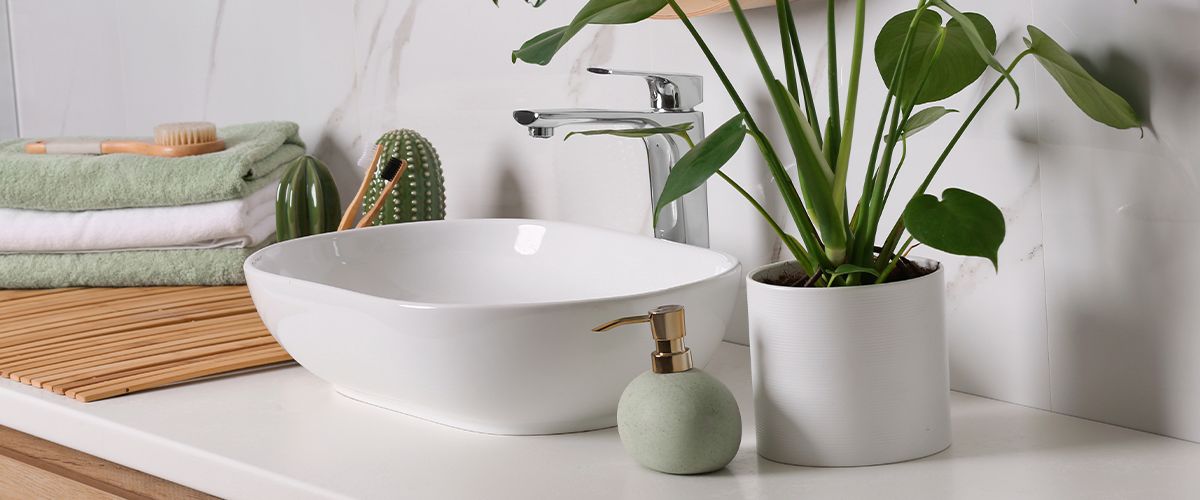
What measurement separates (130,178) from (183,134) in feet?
0.30

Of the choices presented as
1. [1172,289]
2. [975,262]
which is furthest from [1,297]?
[1172,289]

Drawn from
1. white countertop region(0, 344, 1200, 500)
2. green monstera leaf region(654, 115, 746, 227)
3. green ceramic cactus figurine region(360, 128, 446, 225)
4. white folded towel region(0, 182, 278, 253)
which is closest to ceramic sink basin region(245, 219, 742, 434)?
white countertop region(0, 344, 1200, 500)

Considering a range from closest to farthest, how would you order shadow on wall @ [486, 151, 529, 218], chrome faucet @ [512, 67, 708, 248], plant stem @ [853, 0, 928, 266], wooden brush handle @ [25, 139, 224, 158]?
plant stem @ [853, 0, 928, 266], chrome faucet @ [512, 67, 708, 248], shadow on wall @ [486, 151, 529, 218], wooden brush handle @ [25, 139, 224, 158]

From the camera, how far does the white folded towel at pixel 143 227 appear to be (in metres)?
1.23

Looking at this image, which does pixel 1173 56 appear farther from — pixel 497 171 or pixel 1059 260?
pixel 497 171

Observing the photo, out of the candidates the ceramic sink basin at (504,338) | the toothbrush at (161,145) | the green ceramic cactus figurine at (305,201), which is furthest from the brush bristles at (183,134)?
the ceramic sink basin at (504,338)

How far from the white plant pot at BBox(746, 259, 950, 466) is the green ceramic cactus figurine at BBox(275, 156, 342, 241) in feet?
2.27

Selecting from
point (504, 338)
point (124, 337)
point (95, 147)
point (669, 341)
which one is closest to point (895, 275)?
point (669, 341)

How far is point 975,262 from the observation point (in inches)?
29.2

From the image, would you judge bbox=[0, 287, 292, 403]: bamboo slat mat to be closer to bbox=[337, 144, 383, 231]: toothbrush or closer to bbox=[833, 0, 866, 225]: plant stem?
bbox=[337, 144, 383, 231]: toothbrush

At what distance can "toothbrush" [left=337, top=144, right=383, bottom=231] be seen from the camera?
1104 mm

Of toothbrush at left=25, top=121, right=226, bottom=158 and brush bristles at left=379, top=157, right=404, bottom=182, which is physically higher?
toothbrush at left=25, top=121, right=226, bottom=158

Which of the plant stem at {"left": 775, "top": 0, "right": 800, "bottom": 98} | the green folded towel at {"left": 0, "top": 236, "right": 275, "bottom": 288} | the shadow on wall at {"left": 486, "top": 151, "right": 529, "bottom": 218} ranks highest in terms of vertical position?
the plant stem at {"left": 775, "top": 0, "right": 800, "bottom": 98}

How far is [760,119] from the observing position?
0.90 meters
